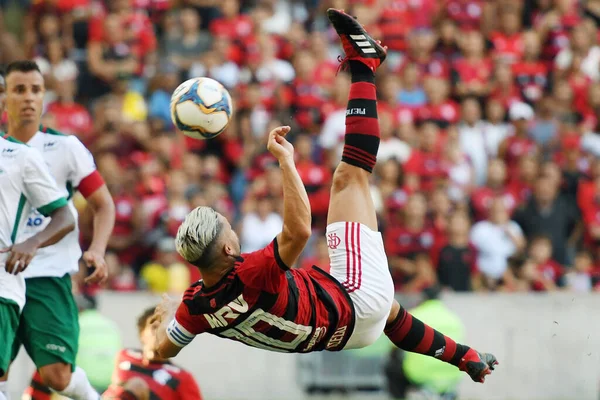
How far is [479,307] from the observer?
12.8 meters

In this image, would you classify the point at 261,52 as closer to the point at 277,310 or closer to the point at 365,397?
the point at 365,397

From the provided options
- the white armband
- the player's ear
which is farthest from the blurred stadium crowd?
the player's ear

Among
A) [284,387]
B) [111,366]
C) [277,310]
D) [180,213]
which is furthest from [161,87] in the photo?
[277,310]

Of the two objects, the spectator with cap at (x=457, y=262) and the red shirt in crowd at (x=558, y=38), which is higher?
the red shirt in crowd at (x=558, y=38)

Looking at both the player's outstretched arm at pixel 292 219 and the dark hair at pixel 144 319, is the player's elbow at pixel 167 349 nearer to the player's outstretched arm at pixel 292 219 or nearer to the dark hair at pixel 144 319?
the player's outstretched arm at pixel 292 219

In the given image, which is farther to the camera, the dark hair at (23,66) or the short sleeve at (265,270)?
the dark hair at (23,66)

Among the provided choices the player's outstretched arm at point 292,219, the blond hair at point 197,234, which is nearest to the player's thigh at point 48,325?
the blond hair at point 197,234

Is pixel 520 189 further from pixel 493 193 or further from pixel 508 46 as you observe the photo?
pixel 508 46

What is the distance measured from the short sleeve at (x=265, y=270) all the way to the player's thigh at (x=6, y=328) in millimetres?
1610

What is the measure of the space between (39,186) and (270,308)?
1746 millimetres

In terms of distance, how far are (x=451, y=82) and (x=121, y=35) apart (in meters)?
4.89

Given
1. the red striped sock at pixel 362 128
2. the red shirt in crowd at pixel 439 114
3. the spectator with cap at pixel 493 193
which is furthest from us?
the red shirt in crowd at pixel 439 114

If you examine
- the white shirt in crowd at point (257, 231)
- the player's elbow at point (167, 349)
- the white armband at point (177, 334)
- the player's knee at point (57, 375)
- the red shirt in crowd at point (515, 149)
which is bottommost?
the player's knee at point (57, 375)

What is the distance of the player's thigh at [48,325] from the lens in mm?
7469
